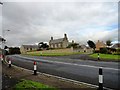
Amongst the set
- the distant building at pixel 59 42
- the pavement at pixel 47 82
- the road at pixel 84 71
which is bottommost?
the pavement at pixel 47 82

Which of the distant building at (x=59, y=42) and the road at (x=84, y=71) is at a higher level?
the distant building at (x=59, y=42)

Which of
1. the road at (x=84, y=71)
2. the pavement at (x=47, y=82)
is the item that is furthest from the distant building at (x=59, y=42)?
the pavement at (x=47, y=82)

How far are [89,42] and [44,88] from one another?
13568cm

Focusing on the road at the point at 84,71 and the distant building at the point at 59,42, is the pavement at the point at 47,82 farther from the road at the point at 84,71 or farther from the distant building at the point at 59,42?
the distant building at the point at 59,42

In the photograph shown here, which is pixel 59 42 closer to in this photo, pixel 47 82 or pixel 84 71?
pixel 84 71

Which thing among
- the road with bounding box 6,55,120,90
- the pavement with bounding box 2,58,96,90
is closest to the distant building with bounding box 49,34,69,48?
A: the road with bounding box 6,55,120,90

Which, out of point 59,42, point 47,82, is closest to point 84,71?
point 47,82

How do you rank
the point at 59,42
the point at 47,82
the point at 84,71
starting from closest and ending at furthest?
the point at 47,82 → the point at 84,71 → the point at 59,42

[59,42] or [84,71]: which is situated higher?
[59,42]

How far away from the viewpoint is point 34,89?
7.09 metres

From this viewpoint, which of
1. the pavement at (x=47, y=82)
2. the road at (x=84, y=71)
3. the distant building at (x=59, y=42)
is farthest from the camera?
the distant building at (x=59, y=42)

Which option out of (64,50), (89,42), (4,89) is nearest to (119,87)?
(4,89)

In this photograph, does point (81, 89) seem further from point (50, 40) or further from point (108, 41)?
point (50, 40)

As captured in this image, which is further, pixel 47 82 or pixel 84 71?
pixel 84 71
